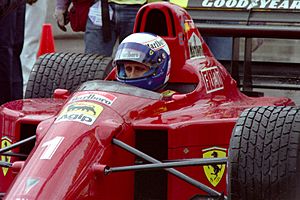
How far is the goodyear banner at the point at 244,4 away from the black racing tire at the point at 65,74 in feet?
3.22

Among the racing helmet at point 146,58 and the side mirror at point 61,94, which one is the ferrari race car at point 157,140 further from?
the racing helmet at point 146,58

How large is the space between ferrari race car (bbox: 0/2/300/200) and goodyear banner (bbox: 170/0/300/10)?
3.46 ft

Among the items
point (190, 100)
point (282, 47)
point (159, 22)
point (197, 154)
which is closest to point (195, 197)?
point (197, 154)

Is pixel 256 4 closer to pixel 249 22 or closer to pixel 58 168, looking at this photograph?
pixel 249 22

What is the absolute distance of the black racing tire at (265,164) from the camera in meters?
6.15

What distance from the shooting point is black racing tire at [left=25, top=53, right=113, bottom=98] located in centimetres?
785

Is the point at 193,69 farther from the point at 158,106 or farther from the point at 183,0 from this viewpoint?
the point at 183,0

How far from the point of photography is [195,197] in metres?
6.46

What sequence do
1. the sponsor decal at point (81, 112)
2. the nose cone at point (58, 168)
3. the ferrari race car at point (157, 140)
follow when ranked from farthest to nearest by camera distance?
the sponsor decal at point (81, 112) → the ferrari race car at point (157, 140) → the nose cone at point (58, 168)

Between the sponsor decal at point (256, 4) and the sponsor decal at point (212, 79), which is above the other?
the sponsor decal at point (256, 4)

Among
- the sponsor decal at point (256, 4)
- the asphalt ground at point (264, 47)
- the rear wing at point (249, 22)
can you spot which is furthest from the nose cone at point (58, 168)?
the asphalt ground at point (264, 47)

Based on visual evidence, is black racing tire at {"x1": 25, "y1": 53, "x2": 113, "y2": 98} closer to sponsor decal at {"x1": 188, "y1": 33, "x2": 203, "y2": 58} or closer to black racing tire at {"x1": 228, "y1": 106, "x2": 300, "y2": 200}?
sponsor decal at {"x1": 188, "y1": 33, "x2": 203, "y2": 58}

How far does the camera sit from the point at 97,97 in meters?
6.54

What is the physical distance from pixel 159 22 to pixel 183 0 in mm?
1156
